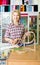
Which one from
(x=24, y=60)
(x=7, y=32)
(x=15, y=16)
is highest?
(x=15, y=16)

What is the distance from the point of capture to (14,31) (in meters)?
1.98

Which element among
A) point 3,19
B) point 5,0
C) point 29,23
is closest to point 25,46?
point 29,23

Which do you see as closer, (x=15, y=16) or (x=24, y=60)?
(x=24, y=60)

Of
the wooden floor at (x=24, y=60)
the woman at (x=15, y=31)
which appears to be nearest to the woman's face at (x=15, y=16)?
the woman at (x=15, y=31)

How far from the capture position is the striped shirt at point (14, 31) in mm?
1974

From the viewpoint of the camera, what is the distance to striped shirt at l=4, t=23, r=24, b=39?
197 cm

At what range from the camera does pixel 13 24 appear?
1971 millimetres

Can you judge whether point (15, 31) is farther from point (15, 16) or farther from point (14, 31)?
point (15, 16)

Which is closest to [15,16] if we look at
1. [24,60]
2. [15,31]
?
[15,31]

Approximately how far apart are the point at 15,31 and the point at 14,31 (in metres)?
0.01

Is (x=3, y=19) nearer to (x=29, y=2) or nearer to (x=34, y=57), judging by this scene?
(x=29, y=2)

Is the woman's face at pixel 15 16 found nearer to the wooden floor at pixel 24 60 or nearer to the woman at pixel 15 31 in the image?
the woman at pixel 15 31

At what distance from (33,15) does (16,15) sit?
0.20 metres

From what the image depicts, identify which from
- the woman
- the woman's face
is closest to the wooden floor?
the woman
